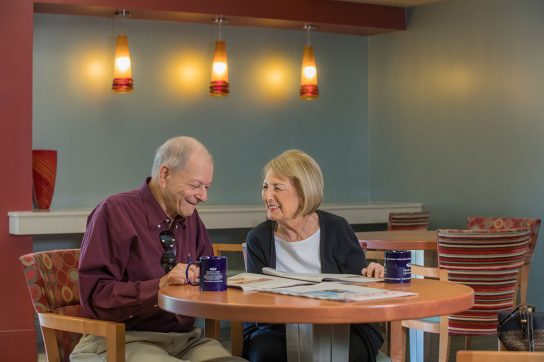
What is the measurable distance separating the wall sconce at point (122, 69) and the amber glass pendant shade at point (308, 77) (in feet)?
4.57

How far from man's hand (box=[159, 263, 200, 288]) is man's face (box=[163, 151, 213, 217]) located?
312mm

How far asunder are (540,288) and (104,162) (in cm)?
320

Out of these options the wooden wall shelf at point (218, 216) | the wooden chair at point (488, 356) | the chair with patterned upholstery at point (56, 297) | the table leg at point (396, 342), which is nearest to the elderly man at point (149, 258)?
the chair with patterned upholstery at point (56, 297)

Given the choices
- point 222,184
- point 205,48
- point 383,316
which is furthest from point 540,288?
point 383,316

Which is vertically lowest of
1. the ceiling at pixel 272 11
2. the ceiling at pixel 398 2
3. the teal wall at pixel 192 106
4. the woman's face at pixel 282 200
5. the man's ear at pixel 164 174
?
the woman's face at pixel 282 200

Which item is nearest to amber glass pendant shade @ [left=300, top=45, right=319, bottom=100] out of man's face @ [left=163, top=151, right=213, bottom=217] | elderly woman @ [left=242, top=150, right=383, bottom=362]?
elderly woman @ [left=242, top=150, right=383, bottom=362]

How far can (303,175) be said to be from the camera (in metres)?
3.17

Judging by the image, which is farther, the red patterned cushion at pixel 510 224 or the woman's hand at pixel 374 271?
the red patterned cushion at pixel 510 224

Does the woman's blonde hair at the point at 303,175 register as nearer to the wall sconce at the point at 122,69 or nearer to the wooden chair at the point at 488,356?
the wooden chair at the point at 488,356

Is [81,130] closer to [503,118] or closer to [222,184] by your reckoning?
[222,184]

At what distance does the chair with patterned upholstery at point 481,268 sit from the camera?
4.16 m

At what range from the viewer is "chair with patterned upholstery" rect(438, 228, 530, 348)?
13.7 feet

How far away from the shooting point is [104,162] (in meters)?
6.46

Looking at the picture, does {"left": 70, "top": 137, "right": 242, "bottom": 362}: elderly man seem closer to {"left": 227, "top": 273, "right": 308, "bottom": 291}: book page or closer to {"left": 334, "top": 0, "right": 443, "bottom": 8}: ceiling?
{"left": 227, "top": 273, "right": 308, "bottom": 291}: book page
